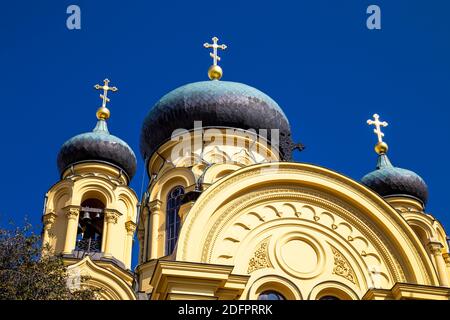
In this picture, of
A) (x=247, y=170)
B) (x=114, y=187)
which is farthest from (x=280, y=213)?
(x=114, y=187)

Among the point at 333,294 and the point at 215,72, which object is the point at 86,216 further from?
the point at 333,294

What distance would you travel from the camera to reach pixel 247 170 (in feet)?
43.4

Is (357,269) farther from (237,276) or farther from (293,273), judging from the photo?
(237,276)

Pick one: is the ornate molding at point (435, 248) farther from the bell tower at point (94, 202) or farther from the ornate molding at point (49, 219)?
the ornate molding at point (49, 219)

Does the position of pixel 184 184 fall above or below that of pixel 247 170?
above

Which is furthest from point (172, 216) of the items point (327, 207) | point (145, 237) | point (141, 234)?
point (327, 207)

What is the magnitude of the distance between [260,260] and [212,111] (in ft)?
21.9

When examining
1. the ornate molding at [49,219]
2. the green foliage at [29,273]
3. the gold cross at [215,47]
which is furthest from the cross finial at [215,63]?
the green foliage at [29,273]

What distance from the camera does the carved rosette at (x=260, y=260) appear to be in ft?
41.3

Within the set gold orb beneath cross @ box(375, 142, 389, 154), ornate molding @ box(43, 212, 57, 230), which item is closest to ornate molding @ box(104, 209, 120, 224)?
ornate molding @ box(43, 212, 57, 230)

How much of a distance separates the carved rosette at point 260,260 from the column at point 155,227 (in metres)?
4.59

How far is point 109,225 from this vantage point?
58.9 feet

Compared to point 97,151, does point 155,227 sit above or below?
below

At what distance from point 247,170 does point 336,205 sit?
199 centimetres
